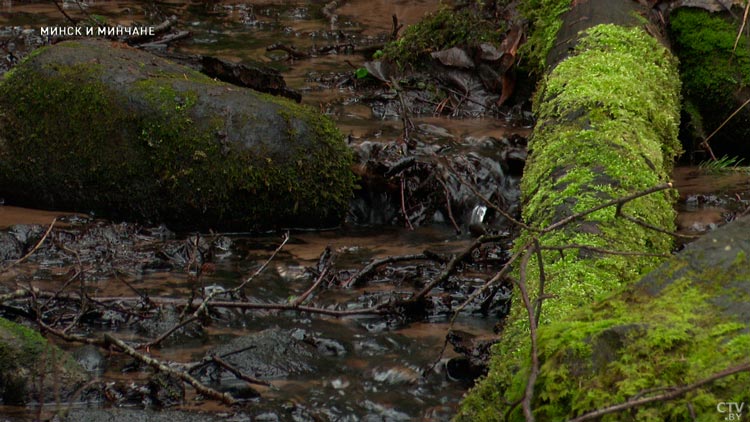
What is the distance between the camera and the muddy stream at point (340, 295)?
4043 mm

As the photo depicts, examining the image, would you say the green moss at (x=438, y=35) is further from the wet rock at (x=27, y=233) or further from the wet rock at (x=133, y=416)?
the wet rock at (x=133, y=416)

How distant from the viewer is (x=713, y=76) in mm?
7582

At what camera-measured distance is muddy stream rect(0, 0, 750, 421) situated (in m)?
4.04

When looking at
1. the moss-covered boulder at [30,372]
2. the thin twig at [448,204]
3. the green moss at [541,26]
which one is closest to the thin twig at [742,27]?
the green moss at [541,26]

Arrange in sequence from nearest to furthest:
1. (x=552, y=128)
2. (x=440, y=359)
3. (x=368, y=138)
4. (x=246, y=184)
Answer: (x=440, y=359) → (x=552, y=128) → (x=246, y=184) → (x=368, y=138)

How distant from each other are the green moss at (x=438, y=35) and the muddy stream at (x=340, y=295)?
72 centimetres

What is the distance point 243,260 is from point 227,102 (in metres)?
1.26

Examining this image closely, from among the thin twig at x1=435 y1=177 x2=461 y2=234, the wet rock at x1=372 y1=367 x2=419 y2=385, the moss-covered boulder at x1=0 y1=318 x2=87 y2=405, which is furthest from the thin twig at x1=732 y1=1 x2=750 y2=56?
the moss-covered boulder at x1=0 y1=318 x2=87 y2=405

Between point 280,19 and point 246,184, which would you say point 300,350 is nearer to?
point 246,184

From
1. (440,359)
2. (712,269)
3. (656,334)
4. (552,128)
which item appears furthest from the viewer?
(552,128)

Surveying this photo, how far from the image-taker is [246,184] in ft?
20.5

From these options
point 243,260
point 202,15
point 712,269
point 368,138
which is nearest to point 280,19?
point 202,15

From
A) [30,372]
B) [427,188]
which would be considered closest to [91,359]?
[30,372]

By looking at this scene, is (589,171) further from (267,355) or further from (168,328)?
(168,328)
